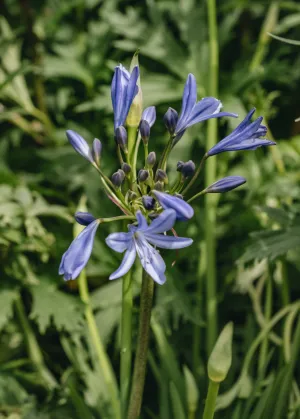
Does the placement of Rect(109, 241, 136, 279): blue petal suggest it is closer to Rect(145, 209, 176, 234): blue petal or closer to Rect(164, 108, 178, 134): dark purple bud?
Rect(145, 209, 176, 234): blue petal

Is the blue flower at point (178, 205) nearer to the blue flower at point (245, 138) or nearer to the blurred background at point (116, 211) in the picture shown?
the blue flower at point (245, 138)

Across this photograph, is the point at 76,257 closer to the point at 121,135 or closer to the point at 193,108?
the point at 121,135

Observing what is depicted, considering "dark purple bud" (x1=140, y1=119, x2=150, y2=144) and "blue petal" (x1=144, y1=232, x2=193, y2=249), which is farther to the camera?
"dark purple bud" (x1=140, y1=119, x2=150, y2=144)

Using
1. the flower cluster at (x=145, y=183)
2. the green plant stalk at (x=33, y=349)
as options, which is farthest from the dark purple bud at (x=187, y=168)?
the green plant stalk at (x=33, y=349)

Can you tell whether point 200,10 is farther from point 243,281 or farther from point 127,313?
point 127,313

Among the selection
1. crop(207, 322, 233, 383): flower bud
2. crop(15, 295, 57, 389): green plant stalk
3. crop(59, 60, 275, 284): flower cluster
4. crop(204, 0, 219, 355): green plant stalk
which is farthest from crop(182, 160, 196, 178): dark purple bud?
crop(15, 295, 57, 389): green plant stalk

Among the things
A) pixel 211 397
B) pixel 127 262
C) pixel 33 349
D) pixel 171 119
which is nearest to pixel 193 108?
pixel 171 119

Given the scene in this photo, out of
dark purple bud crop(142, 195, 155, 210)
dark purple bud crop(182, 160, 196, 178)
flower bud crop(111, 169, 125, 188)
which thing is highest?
dark purple bud crop(182, 160, 196, 178)
